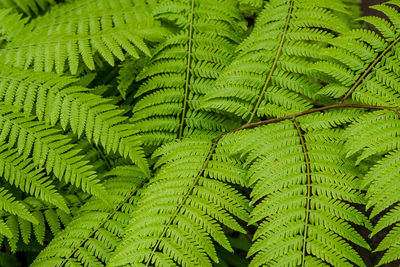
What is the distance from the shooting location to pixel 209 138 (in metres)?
2.09

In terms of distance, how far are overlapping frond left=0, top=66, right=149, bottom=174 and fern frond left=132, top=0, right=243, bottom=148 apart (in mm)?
268

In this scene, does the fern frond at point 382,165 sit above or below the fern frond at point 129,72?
below

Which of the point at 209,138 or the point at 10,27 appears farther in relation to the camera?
the point at 10,27

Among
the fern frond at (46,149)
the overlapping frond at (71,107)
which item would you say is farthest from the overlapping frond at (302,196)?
the fern frond at (46,149)

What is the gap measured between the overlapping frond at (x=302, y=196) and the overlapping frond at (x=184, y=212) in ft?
0.42

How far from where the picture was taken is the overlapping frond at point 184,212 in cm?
149

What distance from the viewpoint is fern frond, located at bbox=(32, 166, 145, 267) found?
5.78 feet

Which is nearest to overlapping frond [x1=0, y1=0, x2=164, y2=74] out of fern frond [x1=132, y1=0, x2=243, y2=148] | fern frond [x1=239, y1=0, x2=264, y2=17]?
fern frond [x1=132, y1=0, x2=243, y2=148]

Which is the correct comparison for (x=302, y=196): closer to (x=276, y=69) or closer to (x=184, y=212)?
(x=184, y=212)

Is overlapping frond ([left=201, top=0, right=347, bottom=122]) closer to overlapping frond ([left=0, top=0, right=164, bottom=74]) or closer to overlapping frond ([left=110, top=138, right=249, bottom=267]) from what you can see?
overlapping frond ([left=110, top=138, right=249, bottom=267])

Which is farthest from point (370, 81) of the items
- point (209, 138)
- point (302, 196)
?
point (209, 138)

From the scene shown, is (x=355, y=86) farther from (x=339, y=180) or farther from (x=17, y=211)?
(x=17, y=211)

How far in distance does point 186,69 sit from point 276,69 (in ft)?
1.91

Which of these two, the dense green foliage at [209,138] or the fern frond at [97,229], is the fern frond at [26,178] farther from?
the fern frond at [97,229]
